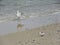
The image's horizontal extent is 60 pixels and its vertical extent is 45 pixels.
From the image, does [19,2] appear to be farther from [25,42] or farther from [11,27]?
[25,42]

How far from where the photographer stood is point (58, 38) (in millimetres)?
4914

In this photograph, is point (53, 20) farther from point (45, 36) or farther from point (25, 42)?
point (25, 42)

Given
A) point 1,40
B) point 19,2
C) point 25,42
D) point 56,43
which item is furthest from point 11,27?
point 19,2

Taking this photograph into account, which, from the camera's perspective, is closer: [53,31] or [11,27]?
[53,31]

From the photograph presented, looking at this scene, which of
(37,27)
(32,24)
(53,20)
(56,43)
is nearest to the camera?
(56,43)

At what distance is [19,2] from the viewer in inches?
509

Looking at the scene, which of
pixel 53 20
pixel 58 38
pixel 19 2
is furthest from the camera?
pixel 19 2

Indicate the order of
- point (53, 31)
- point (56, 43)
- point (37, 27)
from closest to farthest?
1. point (56, 43)
2. point (53, 31)
3. point (37, 27)

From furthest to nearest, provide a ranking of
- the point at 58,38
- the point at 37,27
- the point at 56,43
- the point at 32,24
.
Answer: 1. the point at 32,24
2. the point at 37,27
3. the point at 58,38
4. the point at 56,43

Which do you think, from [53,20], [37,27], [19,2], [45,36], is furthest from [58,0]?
[45,36]

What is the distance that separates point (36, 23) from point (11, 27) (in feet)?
3.50

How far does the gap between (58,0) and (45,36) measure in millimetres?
8359

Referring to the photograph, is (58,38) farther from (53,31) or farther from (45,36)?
(53,31)

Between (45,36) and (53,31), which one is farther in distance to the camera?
(53,31)
